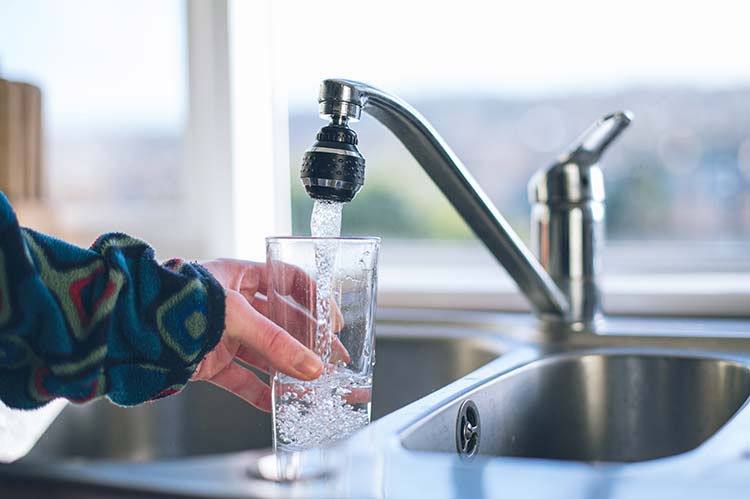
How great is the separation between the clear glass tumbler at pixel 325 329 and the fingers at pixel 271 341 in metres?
0.02

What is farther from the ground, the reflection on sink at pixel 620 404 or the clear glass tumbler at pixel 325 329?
the clear glass tumbler at pixel 325 329

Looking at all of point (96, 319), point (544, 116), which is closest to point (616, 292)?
point (544, 116)

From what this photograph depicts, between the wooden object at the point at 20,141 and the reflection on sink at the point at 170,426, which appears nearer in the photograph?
the reflection on sink at the point at 170,426

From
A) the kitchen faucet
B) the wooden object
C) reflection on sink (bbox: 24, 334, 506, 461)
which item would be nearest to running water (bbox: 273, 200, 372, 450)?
the kitchen faucet

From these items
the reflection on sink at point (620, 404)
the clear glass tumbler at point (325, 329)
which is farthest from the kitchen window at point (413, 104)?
the clear glass tumbler at point (325, 329)

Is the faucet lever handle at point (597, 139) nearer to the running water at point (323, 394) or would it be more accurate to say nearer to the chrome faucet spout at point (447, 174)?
the chrome faucet spout at point (447, 174)

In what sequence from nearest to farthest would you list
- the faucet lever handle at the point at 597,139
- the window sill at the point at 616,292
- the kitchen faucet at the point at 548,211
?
the kitchen faucet at the point at 548,211 → the faucet lever handle at the point at 597,139 → the window sill at the point at 616,292

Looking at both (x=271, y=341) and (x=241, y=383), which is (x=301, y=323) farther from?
(x=241, y=383)

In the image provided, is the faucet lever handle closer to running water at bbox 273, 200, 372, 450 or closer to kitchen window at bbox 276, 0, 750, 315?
kitchen window at bbox 276, 0, 750, 315

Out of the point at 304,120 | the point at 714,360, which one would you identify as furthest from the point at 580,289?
the point at 304,120

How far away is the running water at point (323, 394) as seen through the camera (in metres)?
0.63

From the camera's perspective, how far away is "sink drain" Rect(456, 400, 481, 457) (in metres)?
0.64

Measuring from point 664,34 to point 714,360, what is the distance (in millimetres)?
654

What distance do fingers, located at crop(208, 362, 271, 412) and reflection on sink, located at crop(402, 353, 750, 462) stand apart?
0.24 metres
